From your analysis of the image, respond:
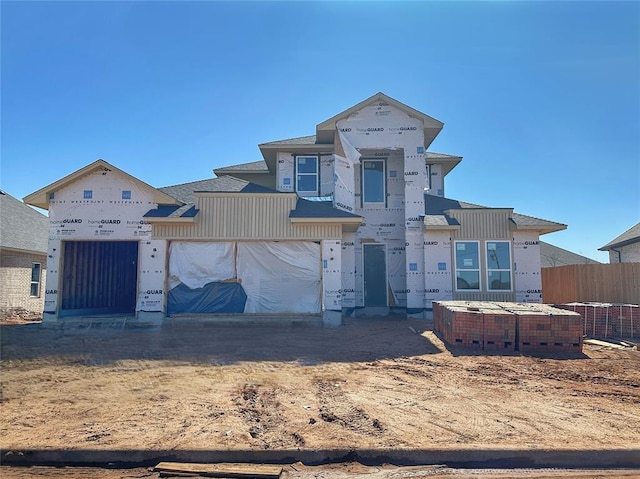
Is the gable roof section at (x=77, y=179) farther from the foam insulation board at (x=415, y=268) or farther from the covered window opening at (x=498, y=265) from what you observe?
the covered window opening at (x=498, y=265)

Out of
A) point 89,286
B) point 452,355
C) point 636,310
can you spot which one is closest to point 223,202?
point 89,286

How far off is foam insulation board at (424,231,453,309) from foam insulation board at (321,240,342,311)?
3.82 metres

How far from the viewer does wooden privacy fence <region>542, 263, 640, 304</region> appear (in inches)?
650

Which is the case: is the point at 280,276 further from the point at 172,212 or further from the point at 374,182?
the point at 374,182

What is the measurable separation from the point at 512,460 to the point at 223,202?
12468mm

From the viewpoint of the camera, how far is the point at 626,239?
2442cm

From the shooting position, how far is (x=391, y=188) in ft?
60.5

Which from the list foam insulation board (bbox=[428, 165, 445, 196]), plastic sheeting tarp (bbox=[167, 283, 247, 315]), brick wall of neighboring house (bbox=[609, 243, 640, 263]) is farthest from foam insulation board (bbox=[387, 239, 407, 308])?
brick wall of neighboring house (bbox=[609, 243, 640, 263])

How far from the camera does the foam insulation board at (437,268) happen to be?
16703mm

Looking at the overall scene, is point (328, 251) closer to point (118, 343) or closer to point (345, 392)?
point (118, 343)

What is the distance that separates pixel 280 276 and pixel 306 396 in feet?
28.8

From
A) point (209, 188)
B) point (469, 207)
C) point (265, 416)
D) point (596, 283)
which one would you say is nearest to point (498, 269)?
point (469, 207)

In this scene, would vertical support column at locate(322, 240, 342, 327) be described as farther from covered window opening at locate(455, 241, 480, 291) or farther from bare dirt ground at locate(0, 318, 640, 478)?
covered window opening at locate(455, 241, 480, 291)

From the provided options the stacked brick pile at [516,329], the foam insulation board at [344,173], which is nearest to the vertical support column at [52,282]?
the foam insulation board at [344,173]
